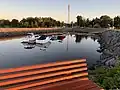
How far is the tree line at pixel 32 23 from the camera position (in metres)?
81.7

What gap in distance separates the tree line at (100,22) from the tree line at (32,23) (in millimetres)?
10200

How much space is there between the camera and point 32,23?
89438 millimetres

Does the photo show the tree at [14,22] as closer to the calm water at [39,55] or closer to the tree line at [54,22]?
the tree line at [54,22]

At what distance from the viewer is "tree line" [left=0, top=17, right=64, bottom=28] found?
81.7 metres

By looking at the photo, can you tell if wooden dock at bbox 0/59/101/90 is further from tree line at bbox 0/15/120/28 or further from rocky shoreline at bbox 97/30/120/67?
tree line at bbox 0/15/120/28

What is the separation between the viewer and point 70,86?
407 centimetres

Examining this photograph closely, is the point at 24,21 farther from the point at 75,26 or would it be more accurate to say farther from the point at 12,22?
the point at 75,26

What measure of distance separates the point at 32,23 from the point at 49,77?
86.7 metres

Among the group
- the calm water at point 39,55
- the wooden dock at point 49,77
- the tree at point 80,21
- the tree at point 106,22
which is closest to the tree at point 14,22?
the tree at point 80,21

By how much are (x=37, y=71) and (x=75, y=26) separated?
102m

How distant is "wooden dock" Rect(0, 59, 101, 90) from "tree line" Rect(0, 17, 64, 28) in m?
75.0

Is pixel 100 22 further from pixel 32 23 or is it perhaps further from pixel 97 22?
pixel 32 23

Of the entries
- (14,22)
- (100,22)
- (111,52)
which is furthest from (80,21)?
(111,52)

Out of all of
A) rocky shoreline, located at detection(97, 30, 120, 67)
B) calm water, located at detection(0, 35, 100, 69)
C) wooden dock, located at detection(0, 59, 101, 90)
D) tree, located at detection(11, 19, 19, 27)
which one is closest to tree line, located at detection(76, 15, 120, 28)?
tree, located at detection(11, 19, 19, 27)
